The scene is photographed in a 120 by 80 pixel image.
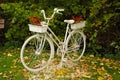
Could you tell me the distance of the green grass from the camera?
333 inches

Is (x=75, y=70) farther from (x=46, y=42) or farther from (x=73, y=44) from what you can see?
(x=46, y=42)

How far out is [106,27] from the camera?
37.0 feet

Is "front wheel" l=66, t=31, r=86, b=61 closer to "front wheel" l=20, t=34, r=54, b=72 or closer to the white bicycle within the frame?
the white bicycle

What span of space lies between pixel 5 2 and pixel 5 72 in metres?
4.62

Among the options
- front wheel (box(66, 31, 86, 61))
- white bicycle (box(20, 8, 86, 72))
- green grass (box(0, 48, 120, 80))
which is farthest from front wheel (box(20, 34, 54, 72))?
Result: front wheel (box(66, 31, 86, 61))

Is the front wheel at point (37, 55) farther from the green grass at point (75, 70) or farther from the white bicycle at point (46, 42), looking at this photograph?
the green grass at point (75, 70)

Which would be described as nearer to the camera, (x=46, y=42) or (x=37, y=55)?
(x=37, y=55)

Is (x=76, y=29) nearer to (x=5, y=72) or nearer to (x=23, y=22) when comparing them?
(x=5, y=72)

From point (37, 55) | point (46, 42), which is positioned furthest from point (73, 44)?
point (37, 55)

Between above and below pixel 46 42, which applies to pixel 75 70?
below

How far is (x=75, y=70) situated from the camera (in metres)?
8.97

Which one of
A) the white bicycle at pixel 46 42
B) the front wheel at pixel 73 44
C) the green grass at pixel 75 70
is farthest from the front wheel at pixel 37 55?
the front wheel at pixel 73 44

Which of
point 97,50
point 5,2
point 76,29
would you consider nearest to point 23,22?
point 5,2

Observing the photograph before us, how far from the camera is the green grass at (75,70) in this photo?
8.47m
